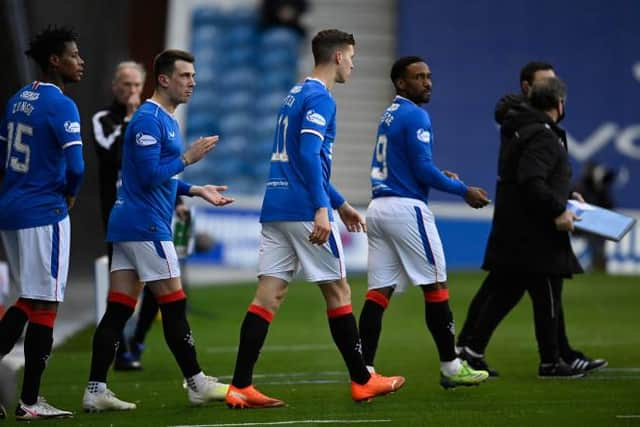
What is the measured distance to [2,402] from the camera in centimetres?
764

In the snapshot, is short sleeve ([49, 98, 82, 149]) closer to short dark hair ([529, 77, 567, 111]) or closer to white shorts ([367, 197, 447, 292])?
white shorts ([367, 197, 447, 292])

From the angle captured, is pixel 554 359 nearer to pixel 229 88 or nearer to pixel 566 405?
pixel 566 405

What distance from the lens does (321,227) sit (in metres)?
7.17

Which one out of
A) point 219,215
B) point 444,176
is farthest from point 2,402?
point 219,215

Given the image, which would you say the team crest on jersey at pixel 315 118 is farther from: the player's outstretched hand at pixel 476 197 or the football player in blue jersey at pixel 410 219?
the player's outstretched hand at pixel 476 197

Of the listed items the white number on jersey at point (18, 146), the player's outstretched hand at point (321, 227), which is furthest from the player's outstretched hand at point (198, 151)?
the white number on jersey at point (18, 146)

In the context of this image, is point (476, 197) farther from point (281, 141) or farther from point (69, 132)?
point (69, 132)

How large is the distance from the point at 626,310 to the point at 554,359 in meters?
6.18

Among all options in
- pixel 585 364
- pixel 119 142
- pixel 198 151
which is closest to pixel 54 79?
pixel 198 151

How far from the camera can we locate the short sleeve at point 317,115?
284 inches

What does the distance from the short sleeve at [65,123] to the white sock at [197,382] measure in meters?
1.43

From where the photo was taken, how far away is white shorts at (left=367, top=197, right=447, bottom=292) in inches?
319

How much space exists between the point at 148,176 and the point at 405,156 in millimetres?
1657

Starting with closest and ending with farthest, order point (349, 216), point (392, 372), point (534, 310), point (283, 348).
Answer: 1. point (349, 216)
2. point (534, 310)
3. point (392, 372)
4. point (283, 348)
